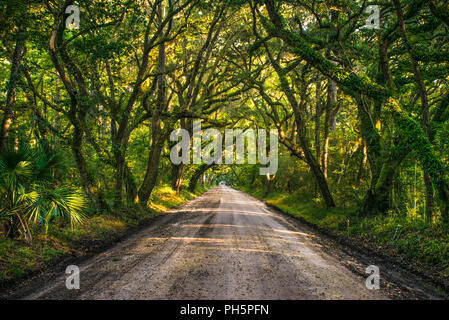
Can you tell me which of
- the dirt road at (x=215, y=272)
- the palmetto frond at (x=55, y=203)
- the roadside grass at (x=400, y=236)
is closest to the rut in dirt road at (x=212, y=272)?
the dirt road at (x=215, y=272)

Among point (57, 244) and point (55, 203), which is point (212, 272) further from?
point (57, 244)

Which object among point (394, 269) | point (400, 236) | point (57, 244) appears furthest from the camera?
point (400, 236)

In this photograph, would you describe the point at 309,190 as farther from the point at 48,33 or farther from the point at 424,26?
Answer: the point at 48,33

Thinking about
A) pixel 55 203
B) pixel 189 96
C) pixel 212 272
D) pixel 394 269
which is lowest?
pixel 394 269

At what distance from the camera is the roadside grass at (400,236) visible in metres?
5.66

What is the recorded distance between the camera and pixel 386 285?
450 cm

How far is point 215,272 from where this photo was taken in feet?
15.5

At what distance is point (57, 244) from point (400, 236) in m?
8.67

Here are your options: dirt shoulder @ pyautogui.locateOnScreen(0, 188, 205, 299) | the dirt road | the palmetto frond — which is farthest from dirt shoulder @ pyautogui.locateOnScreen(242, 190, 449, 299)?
the palmetto frond

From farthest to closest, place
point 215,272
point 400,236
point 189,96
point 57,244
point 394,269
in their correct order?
point 189,96
point 400,236
point 57,244
point 394,269
point 215,272

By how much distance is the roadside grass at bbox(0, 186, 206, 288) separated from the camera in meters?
4.61

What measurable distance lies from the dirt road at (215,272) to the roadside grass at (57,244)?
0.67m

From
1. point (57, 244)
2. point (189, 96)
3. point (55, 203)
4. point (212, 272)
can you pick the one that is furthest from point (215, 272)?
point (189, 96)
